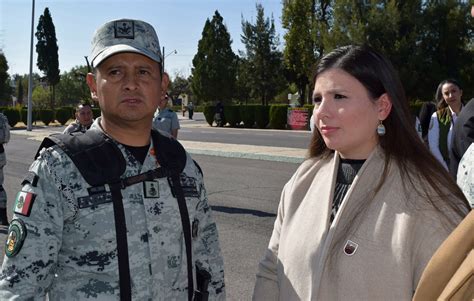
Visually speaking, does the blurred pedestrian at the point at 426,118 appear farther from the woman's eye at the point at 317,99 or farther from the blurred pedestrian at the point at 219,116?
the blurred pedestrian at the point at 219,116

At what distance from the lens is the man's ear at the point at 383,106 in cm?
199

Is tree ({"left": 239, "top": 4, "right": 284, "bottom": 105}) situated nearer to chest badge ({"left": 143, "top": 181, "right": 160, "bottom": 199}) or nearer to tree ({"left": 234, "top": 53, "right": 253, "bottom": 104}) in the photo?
tree ({"left": 234, "top": 53, "right": 253, "bottom": 104})

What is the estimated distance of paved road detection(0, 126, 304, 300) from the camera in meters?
5.42

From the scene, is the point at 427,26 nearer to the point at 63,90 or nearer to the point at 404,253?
the point at 404,253

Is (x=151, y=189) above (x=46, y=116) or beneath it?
above

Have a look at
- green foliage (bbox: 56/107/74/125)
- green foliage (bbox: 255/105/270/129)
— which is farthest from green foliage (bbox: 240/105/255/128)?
green foliage (bbox: 56/107/74/125)

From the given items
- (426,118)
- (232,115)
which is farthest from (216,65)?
(426,118)

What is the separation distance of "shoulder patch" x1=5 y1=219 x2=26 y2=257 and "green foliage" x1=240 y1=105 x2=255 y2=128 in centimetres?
3183

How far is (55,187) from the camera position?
5.67 ft

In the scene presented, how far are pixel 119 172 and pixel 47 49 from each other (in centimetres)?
6024

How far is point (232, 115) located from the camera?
35062 millimetres

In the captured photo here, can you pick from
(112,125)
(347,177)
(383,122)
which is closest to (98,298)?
(112,125)

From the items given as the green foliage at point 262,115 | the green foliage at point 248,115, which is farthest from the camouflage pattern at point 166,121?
the green foliage at point 248,115

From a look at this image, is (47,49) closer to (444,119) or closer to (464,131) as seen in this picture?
(444,119)
